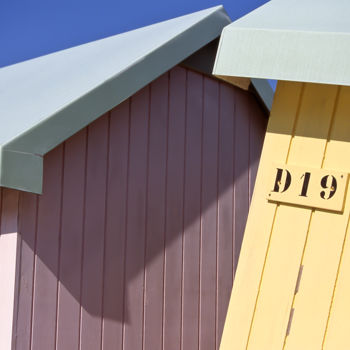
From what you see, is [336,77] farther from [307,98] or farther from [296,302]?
[296,302]

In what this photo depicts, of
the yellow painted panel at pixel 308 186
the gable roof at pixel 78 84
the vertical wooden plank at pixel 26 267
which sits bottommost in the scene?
the vertical wooden plank at pixel 26 267

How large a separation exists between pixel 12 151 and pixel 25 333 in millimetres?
1032

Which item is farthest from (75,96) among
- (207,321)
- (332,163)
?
(207,321)

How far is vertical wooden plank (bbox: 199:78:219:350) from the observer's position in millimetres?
4820

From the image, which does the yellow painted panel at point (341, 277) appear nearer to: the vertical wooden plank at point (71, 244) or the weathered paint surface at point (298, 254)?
the weathered paint surface at point (298, 254)

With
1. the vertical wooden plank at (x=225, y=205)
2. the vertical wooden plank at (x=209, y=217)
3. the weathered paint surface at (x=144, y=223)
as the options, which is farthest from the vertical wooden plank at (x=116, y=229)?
the vertical wooden plank at (x=225, y=205)

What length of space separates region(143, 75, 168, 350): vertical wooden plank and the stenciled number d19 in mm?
1462

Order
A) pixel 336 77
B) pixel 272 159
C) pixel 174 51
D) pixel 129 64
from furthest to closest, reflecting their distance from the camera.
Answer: pixel 174 51 → pixel 129 64 → pixel 272 159 → pixel 336 77

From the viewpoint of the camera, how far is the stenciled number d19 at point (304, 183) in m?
3.09

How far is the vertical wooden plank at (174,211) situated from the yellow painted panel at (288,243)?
147 centimetres

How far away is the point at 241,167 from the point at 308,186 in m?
2.20

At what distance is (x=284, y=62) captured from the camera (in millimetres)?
3092

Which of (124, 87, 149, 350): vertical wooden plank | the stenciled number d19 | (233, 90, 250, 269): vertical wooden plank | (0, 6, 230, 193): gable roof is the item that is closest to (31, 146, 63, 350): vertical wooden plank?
(0, 6, 230, 193): gable roof

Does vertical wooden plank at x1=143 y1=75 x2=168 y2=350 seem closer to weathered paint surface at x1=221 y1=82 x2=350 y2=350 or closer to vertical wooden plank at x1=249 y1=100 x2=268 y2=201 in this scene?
vertical wooden plank at x1=249 y1=100 x2=268 y2=201
